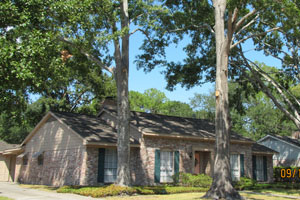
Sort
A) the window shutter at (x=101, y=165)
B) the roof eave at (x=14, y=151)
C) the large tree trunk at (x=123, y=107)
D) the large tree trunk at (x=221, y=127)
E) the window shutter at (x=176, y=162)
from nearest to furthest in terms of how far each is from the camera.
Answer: the large tree trunk at (x=221, y=127) → the large tree trunk at (x=123, y=107) → the window shutter at (x=101, y=165) → the window shutter at (x=176, y=162) → the roof eave at (x=14, y=151)

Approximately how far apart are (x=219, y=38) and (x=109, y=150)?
A: 28.8ft

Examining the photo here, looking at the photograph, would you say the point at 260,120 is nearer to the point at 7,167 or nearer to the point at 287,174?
the point at 287,174

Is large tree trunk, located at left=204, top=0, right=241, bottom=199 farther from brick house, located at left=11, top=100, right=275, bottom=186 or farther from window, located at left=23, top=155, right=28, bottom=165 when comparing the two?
window, located at left=23, top=155, right=28, bottom=165

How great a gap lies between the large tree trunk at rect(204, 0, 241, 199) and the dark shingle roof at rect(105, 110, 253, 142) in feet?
19.2

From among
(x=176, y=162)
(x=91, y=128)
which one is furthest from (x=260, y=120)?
(x=91, y=128)

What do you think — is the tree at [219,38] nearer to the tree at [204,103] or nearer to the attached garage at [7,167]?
the attached garage at [7,167]

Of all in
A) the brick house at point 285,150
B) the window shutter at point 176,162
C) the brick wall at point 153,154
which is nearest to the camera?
the brick wall at point 153,154

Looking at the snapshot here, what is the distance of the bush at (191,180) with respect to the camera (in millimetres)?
18312

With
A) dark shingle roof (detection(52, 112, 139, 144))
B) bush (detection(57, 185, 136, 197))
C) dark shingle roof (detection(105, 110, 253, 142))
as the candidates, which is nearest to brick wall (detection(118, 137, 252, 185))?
dark shingle roof (detection(105, 110, 253, 142))

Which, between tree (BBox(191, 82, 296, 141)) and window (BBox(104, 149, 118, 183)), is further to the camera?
tree (BBox(191, 82, 296, 141))

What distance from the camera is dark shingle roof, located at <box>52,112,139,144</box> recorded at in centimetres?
1755

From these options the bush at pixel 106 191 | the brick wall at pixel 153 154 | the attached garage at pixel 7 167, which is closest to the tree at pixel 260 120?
the brick wall at pixel 153 154

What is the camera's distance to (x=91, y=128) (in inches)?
754

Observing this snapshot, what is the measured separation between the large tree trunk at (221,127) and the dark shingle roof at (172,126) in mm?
5854
